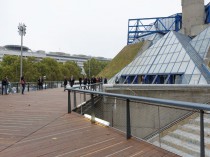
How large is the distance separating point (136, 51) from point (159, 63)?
26289 millimetres

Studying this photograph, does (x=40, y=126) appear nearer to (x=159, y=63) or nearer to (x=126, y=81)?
(x=159, y=63)

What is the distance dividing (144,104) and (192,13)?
51552 millimetres

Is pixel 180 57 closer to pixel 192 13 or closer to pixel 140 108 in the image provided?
pixel 192 13

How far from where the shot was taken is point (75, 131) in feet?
21.3

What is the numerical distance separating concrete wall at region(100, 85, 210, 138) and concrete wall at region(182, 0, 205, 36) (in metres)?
33.0

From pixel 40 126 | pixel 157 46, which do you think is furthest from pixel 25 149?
pixel 157 46

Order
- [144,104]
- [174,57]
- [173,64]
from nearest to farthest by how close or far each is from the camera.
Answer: [144,104], [173,64], [174,57]

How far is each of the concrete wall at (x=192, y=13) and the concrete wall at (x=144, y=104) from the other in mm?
32950

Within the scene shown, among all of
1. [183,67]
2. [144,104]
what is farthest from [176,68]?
[144,104]

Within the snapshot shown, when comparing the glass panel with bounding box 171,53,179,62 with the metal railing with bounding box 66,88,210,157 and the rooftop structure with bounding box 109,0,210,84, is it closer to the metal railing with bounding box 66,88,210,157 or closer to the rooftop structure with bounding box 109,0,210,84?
the rooftop structure with bounding box 109,0,210,84

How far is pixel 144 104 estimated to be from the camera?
5.14 m

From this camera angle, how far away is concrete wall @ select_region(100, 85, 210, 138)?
18.3 ft

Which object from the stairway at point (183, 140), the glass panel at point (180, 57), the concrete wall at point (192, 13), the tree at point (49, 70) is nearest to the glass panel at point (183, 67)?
the glass panel at point (180, 57)

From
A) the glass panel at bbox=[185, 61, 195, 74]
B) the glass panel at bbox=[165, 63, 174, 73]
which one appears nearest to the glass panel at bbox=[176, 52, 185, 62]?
the glass panel at bbox=[165, 63, 174, 73]
